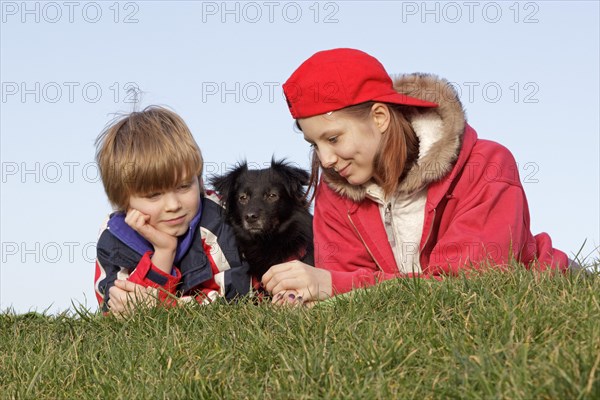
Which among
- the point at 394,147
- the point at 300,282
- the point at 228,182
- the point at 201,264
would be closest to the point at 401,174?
the point at 394,147

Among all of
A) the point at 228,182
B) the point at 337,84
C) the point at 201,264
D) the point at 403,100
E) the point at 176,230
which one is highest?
the point at 337,84

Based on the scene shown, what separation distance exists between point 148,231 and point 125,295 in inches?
19.7

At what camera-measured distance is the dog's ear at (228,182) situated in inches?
239

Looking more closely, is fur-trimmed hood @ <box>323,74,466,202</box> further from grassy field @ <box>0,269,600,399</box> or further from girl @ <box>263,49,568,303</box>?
grassy field @ <box>0,269,600,399</box>

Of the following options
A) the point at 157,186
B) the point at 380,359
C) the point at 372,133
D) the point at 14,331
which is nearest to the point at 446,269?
the point at 372,133

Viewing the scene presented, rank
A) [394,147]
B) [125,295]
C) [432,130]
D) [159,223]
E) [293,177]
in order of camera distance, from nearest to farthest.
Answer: [394,147]
[432,130]
[125,295]
[159,223]
[293,177]

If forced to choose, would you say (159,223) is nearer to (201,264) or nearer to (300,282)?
(201,264)

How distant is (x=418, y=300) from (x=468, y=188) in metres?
1.44

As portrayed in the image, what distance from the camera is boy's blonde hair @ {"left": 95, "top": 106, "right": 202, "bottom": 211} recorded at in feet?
17.8

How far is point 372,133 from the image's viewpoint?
5.05 m

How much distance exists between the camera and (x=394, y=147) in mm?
5059

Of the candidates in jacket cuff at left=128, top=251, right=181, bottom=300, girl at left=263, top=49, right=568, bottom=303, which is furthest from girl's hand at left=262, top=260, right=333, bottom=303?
jacket cuff at left=128, top=251, right=181, bottom=300

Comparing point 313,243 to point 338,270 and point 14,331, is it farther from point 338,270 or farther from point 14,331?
point 14,331

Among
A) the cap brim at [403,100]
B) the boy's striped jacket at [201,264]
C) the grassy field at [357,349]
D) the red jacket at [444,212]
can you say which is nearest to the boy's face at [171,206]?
the boy's striped jacket at [201,264]
